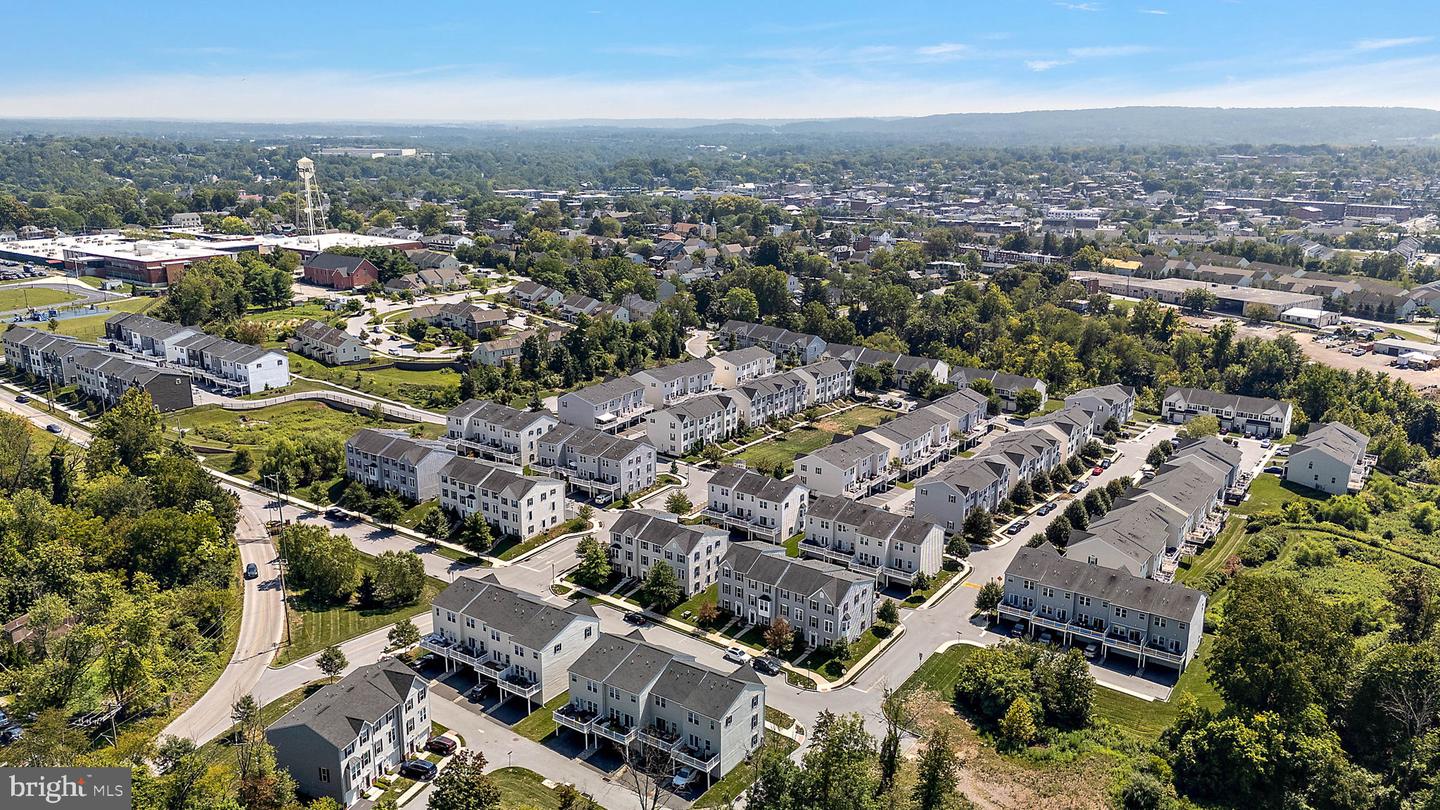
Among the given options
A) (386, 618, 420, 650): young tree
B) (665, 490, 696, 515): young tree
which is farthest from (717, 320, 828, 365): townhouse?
(386, 618, 420, 650): young tree

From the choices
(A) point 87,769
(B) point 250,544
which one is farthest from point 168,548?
(A) point 87,769

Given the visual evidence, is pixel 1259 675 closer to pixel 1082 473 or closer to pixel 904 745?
pixel 904 745

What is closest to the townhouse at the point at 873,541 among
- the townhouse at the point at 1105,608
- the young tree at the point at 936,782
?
the townhouse at the point at 1105,608

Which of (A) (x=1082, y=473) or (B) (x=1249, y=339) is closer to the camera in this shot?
(A) (x=1082, y=473)

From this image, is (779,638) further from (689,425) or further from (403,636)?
(689,425)

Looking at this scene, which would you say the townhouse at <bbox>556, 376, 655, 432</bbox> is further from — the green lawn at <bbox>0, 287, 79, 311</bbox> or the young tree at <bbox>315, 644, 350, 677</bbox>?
the green lawn at <bbox>0, 287, 79, 311</bbox>

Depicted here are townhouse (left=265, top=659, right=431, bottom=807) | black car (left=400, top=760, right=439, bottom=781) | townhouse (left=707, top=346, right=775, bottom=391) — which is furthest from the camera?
townhouse (left=707, top=346, right=775, bottom=391)
